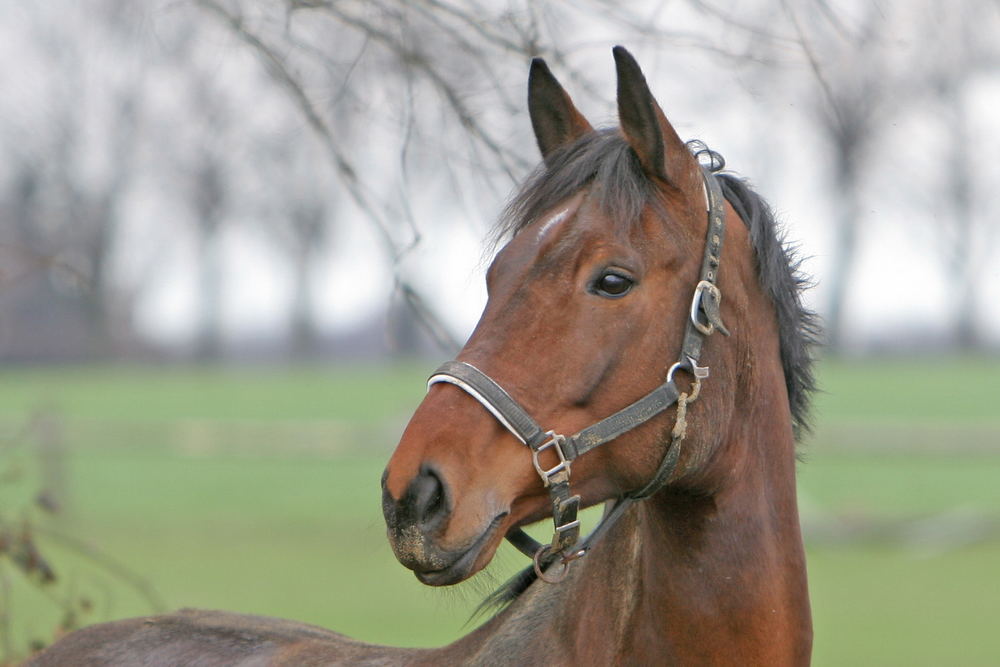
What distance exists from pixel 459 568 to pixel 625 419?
0.52 m

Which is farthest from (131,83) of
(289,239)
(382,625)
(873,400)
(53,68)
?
(382,625)

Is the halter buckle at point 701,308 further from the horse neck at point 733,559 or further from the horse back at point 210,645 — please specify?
the horse back at point 210,645

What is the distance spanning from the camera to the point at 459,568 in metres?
2.43

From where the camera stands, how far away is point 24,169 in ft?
105

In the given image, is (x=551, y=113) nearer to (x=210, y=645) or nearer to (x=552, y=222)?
(x=552, y=222)

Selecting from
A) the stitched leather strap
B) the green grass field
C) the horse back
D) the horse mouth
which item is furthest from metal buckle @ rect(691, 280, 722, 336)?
the green grass field

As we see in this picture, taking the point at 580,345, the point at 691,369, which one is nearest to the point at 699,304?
the point at 691,369

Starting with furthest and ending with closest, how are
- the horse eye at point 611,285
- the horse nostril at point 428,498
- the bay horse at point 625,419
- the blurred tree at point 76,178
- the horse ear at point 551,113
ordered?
the blurred tree at point 76,178 < the horse ear at point 551,113 < the horse eye at point 611,285 < the bay horse at point 625,419 < the horse nostril at point 428,498

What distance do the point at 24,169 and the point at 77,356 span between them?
1173 cm

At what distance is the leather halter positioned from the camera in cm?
254

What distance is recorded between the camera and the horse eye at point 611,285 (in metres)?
2.68

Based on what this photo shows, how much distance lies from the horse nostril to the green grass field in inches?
133

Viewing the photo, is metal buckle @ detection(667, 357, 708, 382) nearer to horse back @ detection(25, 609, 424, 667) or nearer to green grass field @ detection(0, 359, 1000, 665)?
horse back @ detection(25, 609, 424, 667)

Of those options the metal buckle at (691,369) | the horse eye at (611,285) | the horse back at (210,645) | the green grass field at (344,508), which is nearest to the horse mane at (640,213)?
the horse eye at (611,285)
